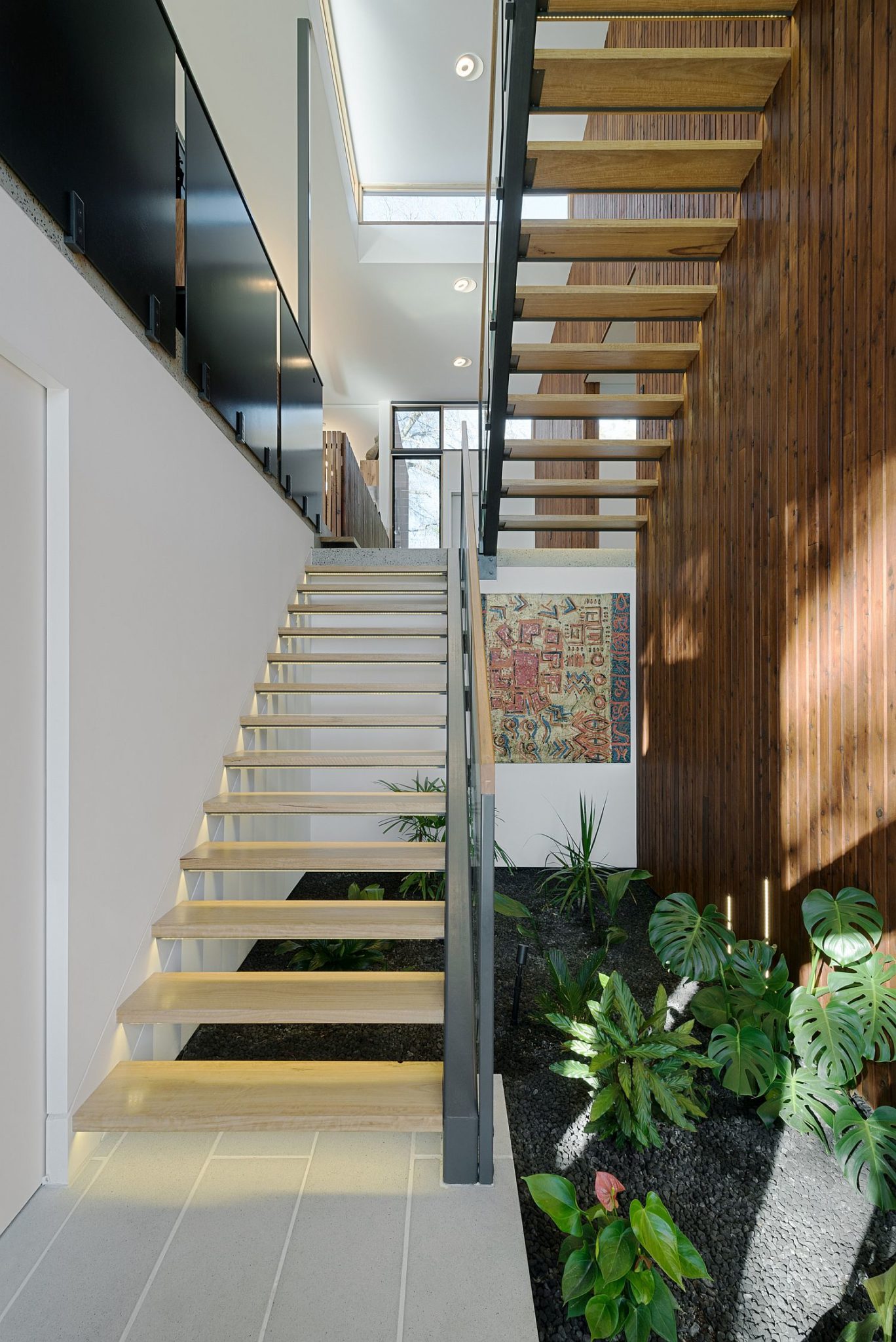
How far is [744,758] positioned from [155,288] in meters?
2.74

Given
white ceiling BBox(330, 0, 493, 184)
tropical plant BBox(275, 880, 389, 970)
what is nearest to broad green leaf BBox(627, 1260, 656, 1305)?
tropical plant BBox(275, 880, 389, 970)

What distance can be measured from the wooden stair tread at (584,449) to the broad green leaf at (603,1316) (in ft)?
10.8

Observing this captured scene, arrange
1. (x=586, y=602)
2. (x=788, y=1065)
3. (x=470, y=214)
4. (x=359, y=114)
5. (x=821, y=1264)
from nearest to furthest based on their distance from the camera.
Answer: (x=821, y=1264)
(x=788, y=1065)
(x=586, y=602)
(x=359, y=114)
(x=470, y=214)

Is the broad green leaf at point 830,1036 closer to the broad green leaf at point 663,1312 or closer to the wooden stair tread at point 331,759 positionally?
the broad green leaf at point 663,1312

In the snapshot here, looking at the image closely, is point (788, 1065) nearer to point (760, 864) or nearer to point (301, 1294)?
point (760, 864)

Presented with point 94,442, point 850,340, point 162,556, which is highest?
point 850,340

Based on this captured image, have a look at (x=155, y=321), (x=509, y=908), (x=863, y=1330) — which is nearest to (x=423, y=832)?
(x=509, y=908)

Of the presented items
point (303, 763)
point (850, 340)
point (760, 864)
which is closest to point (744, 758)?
point (760, 864)

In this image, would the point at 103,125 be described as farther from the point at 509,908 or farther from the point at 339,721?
the point at 509,908

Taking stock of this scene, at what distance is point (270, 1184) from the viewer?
1.78 metres

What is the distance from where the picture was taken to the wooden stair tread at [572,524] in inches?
173

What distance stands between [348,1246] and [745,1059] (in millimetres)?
1179

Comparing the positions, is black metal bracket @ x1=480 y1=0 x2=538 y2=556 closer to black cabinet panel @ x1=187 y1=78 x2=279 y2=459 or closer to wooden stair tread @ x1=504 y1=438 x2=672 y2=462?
wooden stair tread @ x1=504 y1=438 x2=672 y2=462

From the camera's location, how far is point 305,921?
2418mm
